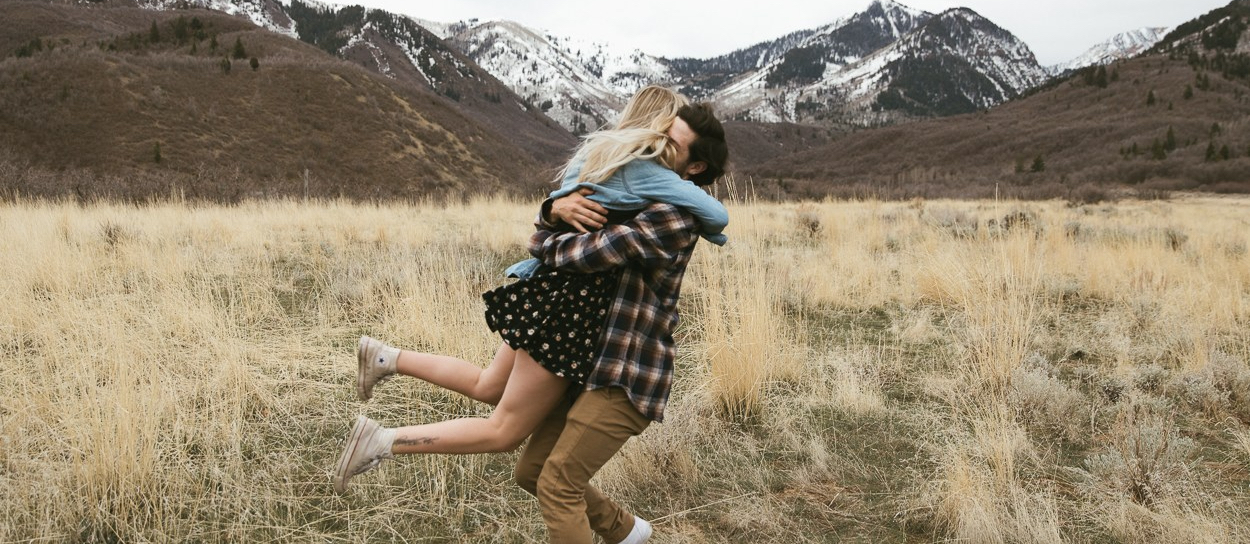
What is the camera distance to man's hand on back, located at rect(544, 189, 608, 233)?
1768 millimetres

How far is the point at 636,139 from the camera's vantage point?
71.2 inches

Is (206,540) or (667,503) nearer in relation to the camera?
(206,540)

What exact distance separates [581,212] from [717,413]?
1.98 m

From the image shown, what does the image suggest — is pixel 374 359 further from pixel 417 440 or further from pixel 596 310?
pixel 596 310

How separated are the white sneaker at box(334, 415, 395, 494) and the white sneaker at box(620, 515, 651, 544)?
0.83 metres

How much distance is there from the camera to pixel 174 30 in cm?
4400

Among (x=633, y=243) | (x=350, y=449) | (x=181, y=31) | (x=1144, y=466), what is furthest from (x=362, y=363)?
(x=181, y=31)

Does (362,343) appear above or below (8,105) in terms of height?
below

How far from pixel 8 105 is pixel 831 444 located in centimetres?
3851

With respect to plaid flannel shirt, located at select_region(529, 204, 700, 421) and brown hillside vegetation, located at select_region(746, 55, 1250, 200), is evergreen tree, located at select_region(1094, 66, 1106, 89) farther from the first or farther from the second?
plaid flannel shirt, located at select_region(529, 204, 700, 421)

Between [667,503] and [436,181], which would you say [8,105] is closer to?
[436,181]

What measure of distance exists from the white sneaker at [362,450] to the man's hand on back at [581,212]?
838 mm

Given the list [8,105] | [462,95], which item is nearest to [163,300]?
[8,105]

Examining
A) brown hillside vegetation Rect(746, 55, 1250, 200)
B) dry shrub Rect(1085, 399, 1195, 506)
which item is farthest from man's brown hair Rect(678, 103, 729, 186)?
brown hillside vegetation Rect(746, 55, 1250, 200)
